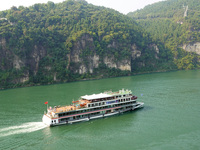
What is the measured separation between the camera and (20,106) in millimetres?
40031

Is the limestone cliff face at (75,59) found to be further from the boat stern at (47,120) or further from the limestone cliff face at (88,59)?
the boat stern at (47,120)

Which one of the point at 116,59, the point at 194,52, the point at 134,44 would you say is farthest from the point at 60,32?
the point at 194,52

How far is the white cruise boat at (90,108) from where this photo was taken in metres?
28.7

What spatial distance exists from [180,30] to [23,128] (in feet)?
421

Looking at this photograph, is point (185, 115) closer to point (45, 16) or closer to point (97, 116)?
point (97, 116)

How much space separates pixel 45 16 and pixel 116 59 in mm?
41069

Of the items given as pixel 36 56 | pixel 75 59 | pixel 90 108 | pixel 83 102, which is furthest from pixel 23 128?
pixel 75 59

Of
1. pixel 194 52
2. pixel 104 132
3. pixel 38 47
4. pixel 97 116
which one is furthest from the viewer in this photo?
pixel 194 52

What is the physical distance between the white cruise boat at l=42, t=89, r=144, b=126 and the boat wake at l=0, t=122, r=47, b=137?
1.00 metres

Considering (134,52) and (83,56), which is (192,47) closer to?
(134,52)

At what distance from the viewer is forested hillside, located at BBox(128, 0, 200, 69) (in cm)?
11724

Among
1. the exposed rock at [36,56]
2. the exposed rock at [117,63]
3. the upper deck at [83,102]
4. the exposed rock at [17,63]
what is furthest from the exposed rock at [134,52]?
the upper deck at [83,102]

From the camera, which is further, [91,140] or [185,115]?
[185,115]

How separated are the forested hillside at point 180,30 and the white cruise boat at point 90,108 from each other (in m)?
83.8
